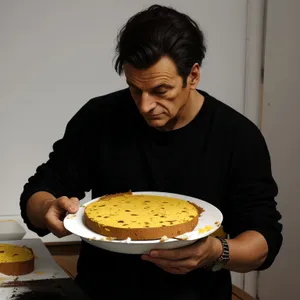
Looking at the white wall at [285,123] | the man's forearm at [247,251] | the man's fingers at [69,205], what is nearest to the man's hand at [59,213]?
the man's fingers at [69,205]

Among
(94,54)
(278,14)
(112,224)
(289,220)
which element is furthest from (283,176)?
(112,224)

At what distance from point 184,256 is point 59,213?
33 cm

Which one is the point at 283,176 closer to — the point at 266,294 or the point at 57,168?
the point at 266,294

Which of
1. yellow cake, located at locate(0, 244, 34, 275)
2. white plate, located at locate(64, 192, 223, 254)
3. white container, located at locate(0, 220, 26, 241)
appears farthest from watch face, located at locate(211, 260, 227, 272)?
white container, located at locate(0, 220, 26, 241)

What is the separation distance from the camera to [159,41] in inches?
46.6

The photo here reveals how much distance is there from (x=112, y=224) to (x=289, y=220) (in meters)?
1.56

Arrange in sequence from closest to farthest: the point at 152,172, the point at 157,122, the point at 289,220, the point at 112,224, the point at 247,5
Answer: the point at 112,224
the point at 157,122
the point at 152,172
the point at 289,220
the point at 247,5

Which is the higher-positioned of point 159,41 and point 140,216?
point 159,41

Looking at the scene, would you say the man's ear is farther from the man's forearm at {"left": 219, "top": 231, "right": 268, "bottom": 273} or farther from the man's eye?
the man's forearm at {"left": 219, "top": 231, "right": 268, "bottom": 273}

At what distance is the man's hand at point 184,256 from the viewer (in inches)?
41.4

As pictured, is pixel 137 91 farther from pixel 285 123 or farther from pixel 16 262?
pixel 285 123

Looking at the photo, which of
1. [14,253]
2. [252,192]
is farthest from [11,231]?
[252,192]

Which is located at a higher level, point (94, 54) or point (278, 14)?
point (278, 14)

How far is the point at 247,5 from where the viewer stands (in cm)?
263
